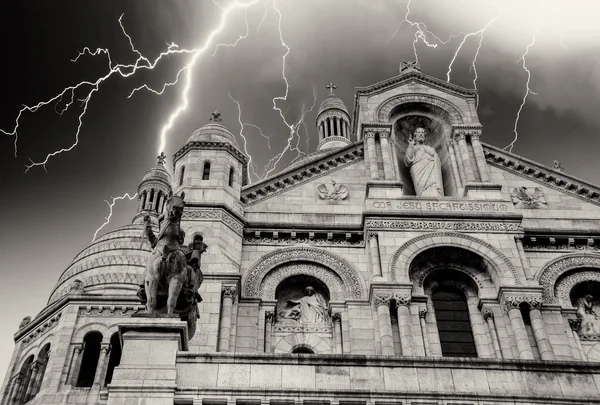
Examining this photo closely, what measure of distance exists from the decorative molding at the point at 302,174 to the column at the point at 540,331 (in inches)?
357

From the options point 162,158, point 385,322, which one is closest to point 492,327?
point 385,322

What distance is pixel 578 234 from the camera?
932 inches

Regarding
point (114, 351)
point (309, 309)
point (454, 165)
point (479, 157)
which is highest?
point (479, 157)

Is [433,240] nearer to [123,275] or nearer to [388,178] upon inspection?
[388,178]

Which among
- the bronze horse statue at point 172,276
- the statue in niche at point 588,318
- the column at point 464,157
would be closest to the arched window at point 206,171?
the column at point 464,157

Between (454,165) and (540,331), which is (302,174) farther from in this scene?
(540,331)

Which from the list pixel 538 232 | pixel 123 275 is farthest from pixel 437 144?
pixel 123 275

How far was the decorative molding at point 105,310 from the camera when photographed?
33.1 m

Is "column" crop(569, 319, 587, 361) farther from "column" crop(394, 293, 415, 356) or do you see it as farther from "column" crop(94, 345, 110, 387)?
"column" crop(94, 345, 110, 387)

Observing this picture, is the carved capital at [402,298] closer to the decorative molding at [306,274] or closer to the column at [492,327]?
the decorative molding at [306,274]

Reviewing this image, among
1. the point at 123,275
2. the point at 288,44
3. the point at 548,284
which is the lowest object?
the point at 548,284

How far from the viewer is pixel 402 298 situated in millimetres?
21016

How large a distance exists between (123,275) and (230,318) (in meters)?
18.7

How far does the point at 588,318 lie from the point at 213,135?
46.2 ft
